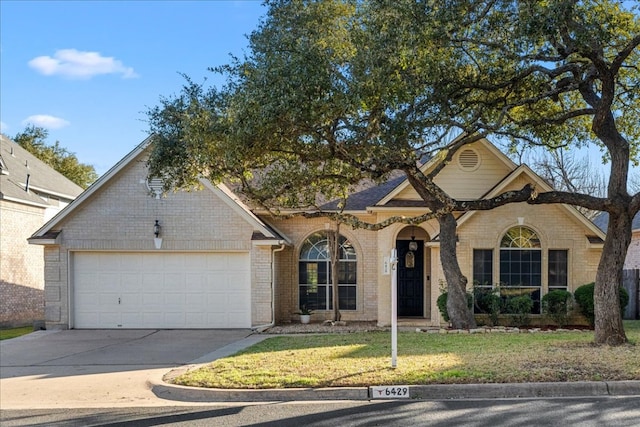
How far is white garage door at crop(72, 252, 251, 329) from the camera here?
693 inches

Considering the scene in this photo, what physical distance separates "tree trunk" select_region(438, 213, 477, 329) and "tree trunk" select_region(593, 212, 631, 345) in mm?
3699

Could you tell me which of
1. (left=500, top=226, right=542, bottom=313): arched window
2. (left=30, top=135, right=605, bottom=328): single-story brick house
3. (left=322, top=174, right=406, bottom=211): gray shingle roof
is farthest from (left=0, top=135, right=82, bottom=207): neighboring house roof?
(left=500, top=226, right=542, bottom=313): arched window

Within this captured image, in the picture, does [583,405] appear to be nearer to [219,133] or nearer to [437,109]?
[437,109]

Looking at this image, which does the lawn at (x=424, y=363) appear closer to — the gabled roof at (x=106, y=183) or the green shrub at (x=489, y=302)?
the green shrub at (x=489, y=302)

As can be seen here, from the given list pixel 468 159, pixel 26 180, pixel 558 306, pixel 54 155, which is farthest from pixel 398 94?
pixel 54 155

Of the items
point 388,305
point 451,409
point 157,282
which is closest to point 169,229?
point 157,282

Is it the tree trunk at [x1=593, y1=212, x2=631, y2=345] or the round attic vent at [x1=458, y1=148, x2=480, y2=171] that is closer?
the tree trunk at [x1=593, y1=212, x2=631, y2=345]

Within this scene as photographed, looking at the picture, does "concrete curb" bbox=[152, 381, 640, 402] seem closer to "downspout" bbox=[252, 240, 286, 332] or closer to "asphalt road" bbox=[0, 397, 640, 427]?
"asphalt road" bbox=[0, 397, 640, 427]

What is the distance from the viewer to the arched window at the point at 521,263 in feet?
56.1

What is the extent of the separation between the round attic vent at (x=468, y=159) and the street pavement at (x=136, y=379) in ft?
26.7

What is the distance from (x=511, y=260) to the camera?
676 inches

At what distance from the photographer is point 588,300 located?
52.8ft

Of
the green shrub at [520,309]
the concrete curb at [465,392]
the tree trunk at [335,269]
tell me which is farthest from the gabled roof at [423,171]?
the concrete curb at [465,392]

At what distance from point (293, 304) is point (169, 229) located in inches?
186
